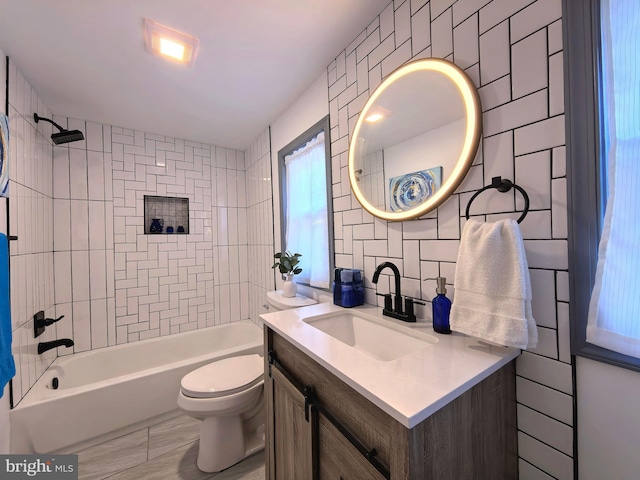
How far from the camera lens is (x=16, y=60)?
152 centimetres

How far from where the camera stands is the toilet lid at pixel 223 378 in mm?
1486

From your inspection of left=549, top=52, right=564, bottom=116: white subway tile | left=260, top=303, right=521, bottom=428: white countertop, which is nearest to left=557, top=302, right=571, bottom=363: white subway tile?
left=260, top=303, right=521, bottom=428: white countertop

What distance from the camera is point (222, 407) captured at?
4.81 feet

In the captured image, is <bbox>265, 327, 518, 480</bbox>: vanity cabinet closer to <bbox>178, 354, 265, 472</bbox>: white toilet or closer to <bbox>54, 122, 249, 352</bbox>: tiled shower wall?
<bbox>178, 354, 265, 472</bbox>: white toilet

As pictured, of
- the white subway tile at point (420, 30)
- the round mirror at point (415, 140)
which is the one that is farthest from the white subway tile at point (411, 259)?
the white subway tile at point (420, 30)

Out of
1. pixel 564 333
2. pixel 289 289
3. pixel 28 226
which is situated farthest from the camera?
pixel 289 289

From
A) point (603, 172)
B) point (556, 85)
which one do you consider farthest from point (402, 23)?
point (603, 172)

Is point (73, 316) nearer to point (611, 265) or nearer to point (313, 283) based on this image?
point (313, 283)

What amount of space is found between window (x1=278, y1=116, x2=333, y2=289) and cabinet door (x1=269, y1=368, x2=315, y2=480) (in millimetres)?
745

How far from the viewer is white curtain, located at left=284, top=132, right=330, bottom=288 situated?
5.74 ft

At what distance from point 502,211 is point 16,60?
8.91ft

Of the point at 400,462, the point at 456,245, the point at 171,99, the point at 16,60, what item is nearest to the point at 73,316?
the point at 16,60

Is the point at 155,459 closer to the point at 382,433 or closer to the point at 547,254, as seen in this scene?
the point at 382,433

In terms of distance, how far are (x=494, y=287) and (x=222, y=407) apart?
60.9 inches
